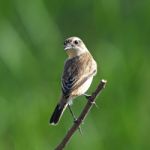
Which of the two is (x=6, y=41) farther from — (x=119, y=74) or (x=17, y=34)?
(x=119, y=74)

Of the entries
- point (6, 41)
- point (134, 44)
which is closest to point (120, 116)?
point (134, 44)

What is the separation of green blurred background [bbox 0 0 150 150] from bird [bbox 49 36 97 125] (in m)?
0.84

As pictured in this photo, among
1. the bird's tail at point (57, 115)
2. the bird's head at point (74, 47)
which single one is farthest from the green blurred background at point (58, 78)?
the bird's tail at point (57, 115)

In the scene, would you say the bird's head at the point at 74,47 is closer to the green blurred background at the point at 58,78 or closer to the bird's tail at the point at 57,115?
the green blurred background at the point at 58,78

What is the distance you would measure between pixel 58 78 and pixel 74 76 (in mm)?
1718

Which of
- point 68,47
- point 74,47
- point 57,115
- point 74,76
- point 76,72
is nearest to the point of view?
point 57,115

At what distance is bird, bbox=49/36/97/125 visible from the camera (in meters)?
5.32

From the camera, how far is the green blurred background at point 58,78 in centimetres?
705

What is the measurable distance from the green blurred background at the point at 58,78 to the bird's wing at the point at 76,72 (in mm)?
944

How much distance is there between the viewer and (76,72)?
591cm

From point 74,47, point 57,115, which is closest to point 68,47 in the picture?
point 74,47

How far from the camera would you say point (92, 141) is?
7016mm

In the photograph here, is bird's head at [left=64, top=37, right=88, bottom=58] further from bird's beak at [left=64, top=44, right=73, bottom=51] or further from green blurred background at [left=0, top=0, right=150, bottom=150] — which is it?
green blurred background at [left=0, top=0, right=150, bottom=150]

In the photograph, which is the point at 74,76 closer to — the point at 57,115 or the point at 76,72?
the point at 76,72
